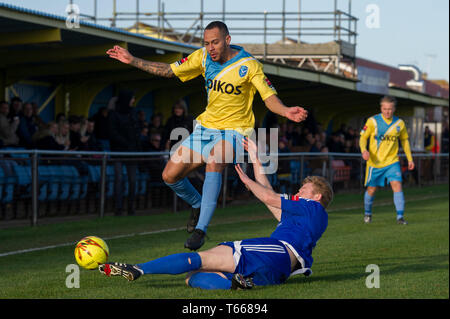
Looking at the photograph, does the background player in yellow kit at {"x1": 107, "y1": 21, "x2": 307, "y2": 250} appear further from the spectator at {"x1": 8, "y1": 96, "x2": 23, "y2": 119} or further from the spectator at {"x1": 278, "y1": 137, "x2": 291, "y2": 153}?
the spectator at {"x1": 278, "y1": 137, "x2": 291, "y2": 153}

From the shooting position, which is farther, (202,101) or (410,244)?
(202,101)

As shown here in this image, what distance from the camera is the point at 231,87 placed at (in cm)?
798

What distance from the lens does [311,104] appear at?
95.0 ft

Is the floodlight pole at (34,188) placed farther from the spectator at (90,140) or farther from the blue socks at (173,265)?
the blue socks at (173,265)

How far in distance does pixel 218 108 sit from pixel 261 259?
209cm

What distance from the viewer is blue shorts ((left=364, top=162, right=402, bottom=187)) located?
1402 centimetres

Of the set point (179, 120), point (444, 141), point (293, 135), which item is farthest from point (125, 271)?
point (444, 141)

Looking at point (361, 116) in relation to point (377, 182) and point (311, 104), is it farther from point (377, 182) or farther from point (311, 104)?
point (377, 182)

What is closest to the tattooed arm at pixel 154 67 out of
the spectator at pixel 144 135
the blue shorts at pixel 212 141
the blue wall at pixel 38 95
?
the blue shorts at pixel 212 141

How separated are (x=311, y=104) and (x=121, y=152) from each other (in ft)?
49.7

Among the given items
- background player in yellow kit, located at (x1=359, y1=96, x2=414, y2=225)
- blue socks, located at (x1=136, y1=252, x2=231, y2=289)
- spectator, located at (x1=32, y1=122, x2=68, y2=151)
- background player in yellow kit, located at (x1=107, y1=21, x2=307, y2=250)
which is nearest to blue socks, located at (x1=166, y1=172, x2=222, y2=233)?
background player in yellow kit, located at (x1=107, y1=21, x2=307, y2=250)

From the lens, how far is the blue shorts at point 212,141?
796 centimetres

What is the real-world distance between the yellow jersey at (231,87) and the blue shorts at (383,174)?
6389 millimetres
